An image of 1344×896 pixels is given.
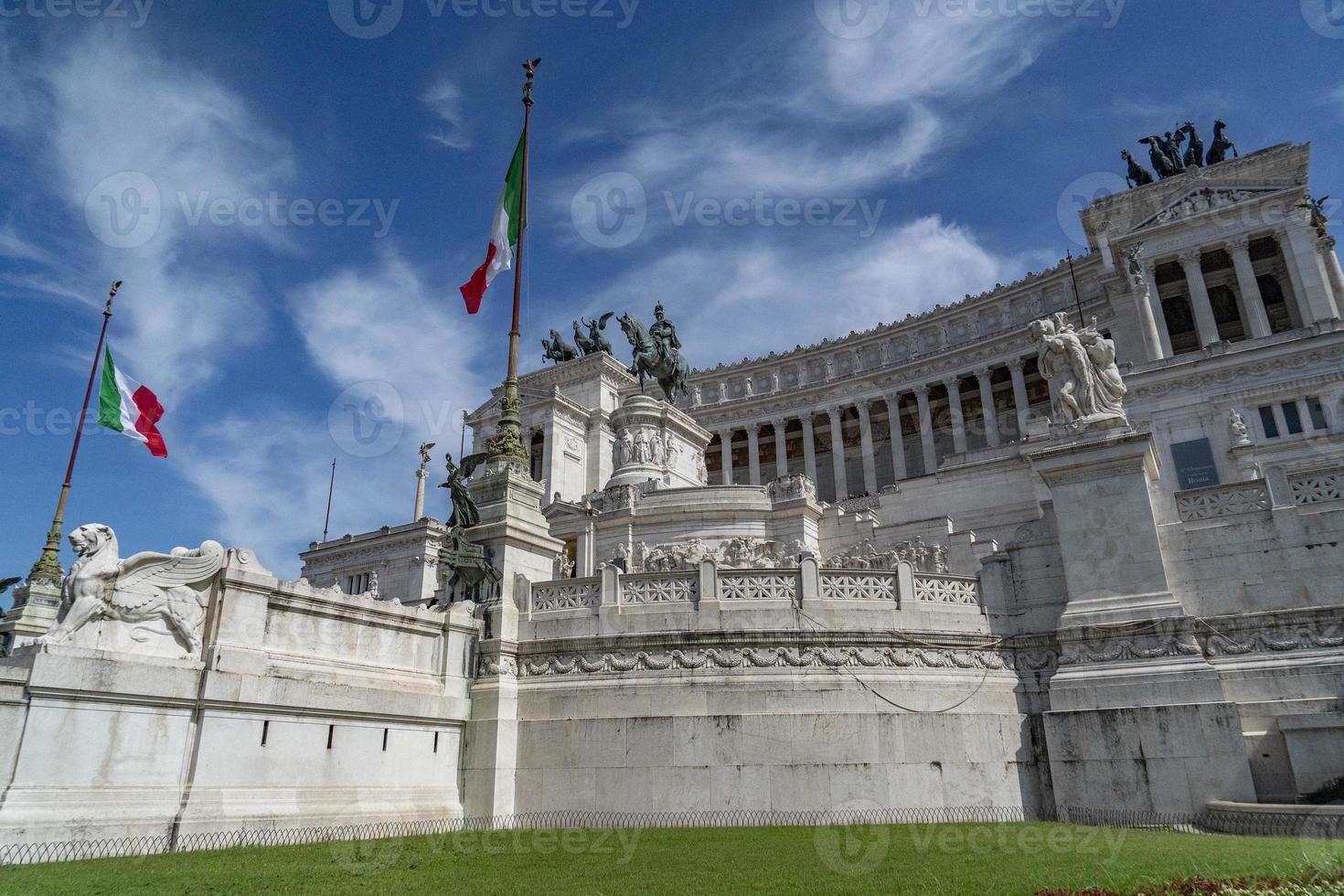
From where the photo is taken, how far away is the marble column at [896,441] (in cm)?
7750

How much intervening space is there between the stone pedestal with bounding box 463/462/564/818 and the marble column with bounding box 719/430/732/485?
64900 millimetres

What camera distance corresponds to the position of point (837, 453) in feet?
262

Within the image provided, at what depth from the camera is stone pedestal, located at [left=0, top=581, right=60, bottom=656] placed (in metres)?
26.2

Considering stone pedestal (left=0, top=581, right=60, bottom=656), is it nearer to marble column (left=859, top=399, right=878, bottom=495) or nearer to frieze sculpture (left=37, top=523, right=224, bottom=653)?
frieze sculpture (left=37, top=523, right=224, bottom=653)

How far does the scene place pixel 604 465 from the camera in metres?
79.0

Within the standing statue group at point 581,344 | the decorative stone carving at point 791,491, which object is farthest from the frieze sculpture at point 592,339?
the decorative stone carving at point 791,491

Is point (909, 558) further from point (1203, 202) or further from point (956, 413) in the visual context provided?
point (1203, 202)

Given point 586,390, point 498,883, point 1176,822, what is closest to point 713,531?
point 1176,822

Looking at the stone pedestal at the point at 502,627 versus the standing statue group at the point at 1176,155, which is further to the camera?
the standing statue group at the point at 1176,155

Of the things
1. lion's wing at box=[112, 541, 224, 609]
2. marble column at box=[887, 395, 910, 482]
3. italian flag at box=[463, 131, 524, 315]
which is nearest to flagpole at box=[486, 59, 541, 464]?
italian flag at box=[463, 131, 524, 315]

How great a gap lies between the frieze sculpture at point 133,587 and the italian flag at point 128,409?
18.0m

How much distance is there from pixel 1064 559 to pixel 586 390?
68.3 m

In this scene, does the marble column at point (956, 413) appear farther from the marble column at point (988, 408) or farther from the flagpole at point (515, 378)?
the flagpole at point (515, 378)

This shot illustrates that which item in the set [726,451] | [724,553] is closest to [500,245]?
[724,553]
